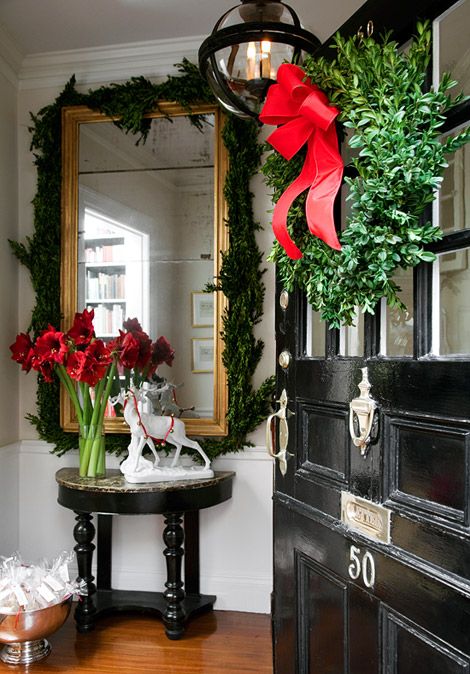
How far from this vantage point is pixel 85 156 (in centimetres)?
340

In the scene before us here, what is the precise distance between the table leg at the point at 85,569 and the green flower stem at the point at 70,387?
466mm

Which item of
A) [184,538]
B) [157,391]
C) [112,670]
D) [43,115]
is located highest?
[43,115]

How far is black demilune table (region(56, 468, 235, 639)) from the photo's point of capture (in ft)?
9.43

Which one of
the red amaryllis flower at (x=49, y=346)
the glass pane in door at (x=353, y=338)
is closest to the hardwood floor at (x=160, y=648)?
the red amaryllis flower at (x=49, y=346)

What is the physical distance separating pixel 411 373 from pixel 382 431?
180mm

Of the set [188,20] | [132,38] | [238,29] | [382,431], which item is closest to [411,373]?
[382,431]

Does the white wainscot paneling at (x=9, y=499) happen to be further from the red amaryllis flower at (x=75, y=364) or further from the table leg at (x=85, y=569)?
the red amaryllis flower at (x=75, y=364)

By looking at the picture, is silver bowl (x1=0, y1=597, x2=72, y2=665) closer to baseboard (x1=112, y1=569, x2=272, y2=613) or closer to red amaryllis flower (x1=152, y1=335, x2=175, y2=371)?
baseboard (x1=112, y1=569, x2=272, y2=613)

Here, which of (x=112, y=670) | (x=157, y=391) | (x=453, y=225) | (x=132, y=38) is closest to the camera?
(x=453, y=225)

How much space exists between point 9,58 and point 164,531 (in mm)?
2465

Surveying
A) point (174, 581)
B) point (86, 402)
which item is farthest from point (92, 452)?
point (174, 581)

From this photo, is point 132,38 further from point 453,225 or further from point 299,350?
point 453,225

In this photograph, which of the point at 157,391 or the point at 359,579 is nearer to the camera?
the point at 359,579

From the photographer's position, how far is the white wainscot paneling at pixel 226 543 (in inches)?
129
